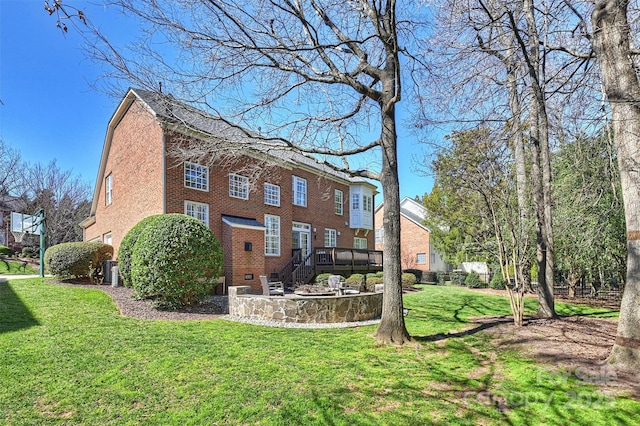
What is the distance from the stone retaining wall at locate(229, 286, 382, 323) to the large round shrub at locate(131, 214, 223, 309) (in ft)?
4.00

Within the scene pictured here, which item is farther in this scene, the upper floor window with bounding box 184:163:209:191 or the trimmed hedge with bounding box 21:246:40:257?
the trimmed hedge with bounding box 21:246:40:257

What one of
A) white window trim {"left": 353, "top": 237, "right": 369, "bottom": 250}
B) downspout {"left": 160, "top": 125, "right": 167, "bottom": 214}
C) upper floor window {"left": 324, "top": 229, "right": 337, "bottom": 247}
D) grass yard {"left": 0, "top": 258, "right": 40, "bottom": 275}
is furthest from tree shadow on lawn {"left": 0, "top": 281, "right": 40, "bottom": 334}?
white window trim {"left": 353, "top": 237, "right": 369, "bottom": 250}

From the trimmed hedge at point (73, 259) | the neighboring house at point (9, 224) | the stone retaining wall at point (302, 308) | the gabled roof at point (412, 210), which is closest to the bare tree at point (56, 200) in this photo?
the neighboring house at point (9, 224)

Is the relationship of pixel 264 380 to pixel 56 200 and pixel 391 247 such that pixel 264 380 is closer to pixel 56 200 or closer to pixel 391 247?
pixel 391 247

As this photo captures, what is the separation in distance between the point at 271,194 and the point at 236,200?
236cm

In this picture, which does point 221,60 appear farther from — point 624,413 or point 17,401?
point 624,413

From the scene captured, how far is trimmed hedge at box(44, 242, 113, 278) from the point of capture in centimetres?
1283

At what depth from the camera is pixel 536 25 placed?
8781 millimetres

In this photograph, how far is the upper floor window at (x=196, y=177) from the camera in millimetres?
13859

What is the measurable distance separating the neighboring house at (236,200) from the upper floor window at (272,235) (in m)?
0.05

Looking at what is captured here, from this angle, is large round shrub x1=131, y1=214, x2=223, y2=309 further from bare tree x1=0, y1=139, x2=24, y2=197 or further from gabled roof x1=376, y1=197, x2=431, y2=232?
bare tree x1=0, y1=139, x2=24, y2=197

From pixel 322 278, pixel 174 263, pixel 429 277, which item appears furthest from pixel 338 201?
pixel 174 263

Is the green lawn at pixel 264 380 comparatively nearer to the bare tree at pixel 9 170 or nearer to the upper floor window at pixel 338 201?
the upper floor window at pixel 338 201

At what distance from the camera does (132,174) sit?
608 inches
